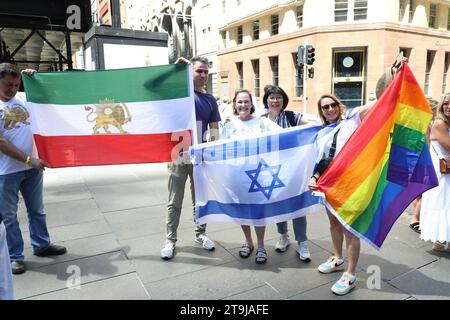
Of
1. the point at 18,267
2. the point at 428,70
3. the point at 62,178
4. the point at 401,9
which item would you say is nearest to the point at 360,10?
the point at 401,9

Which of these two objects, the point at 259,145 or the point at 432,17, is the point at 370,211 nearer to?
the point at 259,145

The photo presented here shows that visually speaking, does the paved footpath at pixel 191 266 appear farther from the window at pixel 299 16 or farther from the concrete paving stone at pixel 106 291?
the window at pixel 299 16

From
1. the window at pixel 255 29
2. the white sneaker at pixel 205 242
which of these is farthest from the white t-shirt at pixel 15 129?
the window at pixel 255 29

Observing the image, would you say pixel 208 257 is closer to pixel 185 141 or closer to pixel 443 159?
pixel 185 141

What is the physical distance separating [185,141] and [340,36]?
21.2 metres

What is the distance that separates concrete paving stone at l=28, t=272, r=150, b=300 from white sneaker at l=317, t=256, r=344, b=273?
5.50 ft

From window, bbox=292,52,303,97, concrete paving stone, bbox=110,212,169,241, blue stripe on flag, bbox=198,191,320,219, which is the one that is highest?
window, bbox=292,52,303,97

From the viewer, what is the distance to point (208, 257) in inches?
151

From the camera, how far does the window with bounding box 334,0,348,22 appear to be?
22.0 m

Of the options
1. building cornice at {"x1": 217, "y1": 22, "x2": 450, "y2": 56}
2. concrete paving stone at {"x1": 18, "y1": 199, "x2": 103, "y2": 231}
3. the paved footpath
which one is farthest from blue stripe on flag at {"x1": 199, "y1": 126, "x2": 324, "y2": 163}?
building cornice at {"x1": 217, "y1": 22, "x2": 450, "y2": 56}

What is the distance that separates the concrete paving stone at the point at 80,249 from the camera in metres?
3.74

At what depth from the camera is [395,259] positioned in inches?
147

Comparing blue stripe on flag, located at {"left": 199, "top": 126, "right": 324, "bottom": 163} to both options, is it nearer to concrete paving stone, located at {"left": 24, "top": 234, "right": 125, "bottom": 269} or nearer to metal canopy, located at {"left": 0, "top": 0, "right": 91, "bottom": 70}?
concrete paving stone, located at {"left": 24, "top": 234, "right": 125, "bottom": 269}
